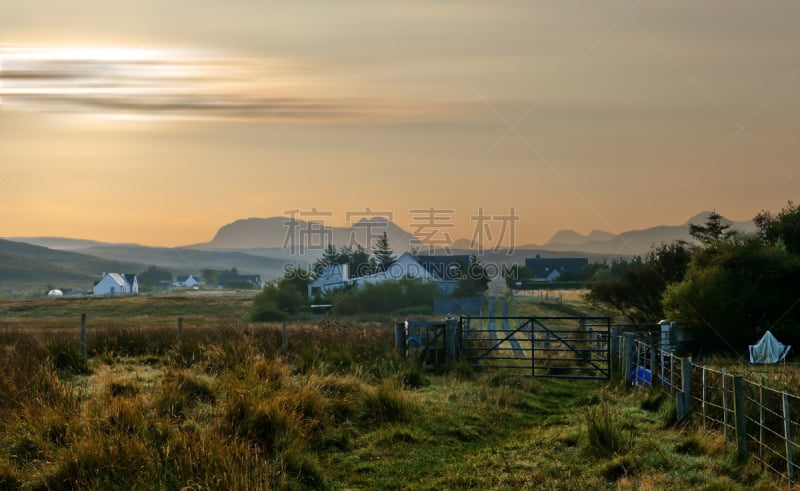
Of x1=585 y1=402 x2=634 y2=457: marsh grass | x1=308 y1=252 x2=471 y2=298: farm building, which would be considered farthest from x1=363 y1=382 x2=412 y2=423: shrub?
x1=308 y1=252 x2=471 y2=298: farm building

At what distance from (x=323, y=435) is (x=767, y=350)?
2175cm

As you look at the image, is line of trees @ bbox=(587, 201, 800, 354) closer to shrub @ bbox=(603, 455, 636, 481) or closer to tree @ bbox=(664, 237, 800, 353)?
tree @ bbox=(664, 237, 800, 353)

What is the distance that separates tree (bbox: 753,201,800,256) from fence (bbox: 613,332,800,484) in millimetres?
24251

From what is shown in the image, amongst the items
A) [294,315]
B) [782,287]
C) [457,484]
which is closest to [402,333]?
[457,484]

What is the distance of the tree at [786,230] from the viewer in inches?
1468

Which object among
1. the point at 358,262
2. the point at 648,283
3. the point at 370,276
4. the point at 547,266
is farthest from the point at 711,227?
the point at 547,266

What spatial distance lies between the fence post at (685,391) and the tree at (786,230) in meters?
25.5

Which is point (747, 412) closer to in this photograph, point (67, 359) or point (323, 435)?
point (323, 435)

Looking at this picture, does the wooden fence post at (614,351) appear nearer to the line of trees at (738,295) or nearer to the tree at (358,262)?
the line of trees at (738,295)

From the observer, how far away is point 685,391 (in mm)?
13180

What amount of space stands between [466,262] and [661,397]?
87.2 metres

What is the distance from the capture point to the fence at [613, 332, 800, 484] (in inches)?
383

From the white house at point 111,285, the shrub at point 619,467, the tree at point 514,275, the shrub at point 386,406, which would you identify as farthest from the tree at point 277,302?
the white house at point 111,285

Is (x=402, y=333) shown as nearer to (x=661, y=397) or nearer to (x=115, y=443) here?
(x=661, y=397)
